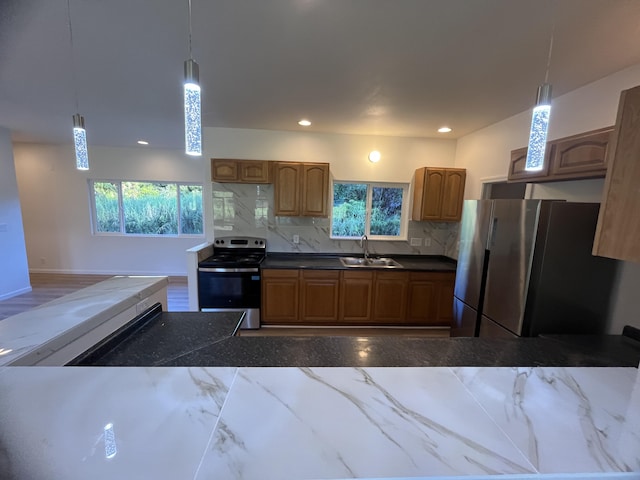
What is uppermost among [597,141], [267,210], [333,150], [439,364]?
[333,150]

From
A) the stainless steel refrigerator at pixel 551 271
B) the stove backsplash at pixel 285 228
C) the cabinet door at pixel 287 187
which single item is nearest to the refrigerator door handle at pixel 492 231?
the stainless steel refrigerator at pixel 551 271

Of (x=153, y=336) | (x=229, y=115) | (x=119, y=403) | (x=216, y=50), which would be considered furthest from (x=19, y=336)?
(x=229, y=115)

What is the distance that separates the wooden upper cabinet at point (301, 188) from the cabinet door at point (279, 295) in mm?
850

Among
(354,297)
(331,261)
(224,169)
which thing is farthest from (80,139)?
(354,297)

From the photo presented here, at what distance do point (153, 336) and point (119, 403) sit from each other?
0.79 m

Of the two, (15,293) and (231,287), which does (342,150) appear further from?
(15,293)

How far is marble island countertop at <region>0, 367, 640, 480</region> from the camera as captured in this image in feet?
1.64

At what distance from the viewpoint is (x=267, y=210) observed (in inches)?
149

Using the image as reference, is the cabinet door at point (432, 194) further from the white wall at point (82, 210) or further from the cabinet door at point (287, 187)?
the white wall at point (82, 210)

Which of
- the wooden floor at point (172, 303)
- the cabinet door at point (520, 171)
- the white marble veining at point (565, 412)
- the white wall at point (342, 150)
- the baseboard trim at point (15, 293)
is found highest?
the white wall at point (342, 150)

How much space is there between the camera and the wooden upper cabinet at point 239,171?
11.4 ft

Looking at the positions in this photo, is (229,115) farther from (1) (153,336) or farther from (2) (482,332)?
(2) (482,332)

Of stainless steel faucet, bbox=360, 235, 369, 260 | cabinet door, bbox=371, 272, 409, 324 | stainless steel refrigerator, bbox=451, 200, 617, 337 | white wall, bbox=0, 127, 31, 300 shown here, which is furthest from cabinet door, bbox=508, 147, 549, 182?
white wall, bbox=0, 127, 31, 300

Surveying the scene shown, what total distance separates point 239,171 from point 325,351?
2885 mm
